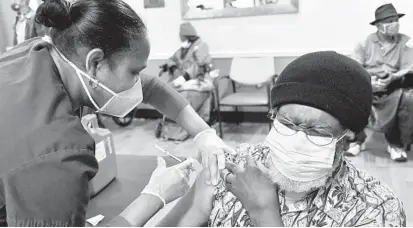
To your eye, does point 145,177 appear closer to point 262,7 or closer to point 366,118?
point 366,118

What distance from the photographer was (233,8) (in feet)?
14.0

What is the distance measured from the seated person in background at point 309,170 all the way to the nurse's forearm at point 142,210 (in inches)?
6.8

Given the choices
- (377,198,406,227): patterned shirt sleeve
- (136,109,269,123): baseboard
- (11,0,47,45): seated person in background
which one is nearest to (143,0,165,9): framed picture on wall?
(11,0,47,45): seated person in background

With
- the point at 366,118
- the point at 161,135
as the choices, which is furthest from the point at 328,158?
the point at 161,135

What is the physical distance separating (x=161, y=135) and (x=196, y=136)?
2653mm

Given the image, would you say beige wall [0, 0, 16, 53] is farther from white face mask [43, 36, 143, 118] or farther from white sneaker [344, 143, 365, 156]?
white face mask [43, 36, 143, 118]

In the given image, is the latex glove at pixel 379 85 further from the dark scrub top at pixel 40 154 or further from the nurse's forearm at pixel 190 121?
the dark scrub top at pixel 40 154

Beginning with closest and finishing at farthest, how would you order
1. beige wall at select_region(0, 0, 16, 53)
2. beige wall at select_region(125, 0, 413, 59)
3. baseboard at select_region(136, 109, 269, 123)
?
beige wall at select_region(125, 0, 413, 59), baseboard at select_region(136, 109, 269, 123), beige wall at select_region(0, 0, 16, 53)

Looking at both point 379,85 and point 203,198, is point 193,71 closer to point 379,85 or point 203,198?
point 379,85

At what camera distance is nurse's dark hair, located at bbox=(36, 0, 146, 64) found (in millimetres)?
980

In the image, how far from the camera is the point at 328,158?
1146 mm

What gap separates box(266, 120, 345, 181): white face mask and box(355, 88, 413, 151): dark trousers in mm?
2336

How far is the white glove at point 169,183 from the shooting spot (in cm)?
118

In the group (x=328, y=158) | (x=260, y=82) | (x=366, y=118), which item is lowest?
(x=260, y=82)
